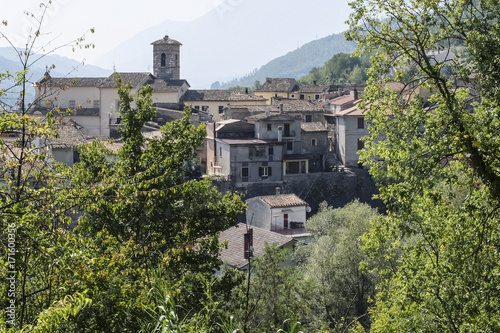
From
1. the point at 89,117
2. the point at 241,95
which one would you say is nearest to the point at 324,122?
Result: the point at 241,95

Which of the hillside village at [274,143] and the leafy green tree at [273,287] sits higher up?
the hillside village at [274,143]

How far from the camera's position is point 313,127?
46.0 meters

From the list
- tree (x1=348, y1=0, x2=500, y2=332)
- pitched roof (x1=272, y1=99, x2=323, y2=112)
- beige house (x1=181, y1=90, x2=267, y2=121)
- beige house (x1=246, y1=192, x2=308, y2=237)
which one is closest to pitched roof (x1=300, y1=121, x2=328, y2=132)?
pitched roof (x1=272, y1=99, x2=323, y2=112)

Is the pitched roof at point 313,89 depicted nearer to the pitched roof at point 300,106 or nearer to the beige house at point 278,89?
the beige house at point 278,89

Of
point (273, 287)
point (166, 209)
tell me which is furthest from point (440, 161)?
point (273, 287)

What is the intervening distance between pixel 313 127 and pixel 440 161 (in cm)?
3822

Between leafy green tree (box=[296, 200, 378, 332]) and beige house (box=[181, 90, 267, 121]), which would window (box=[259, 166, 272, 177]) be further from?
beige house (box=[181, 90, 267, 121])

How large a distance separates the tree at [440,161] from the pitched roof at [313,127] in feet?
119

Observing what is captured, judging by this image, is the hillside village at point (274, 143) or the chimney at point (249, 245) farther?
the hillside village at point (274, 143)

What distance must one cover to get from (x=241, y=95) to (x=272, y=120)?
18.8 meters

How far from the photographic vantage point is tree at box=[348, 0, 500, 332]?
7488mm

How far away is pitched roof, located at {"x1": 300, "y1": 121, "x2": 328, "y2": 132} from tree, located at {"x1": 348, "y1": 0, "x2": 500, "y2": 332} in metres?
36.1

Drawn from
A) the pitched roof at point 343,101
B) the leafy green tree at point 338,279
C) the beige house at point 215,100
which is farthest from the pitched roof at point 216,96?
the leafy green tree at point 338,279

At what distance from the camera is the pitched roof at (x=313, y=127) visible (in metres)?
45.4
